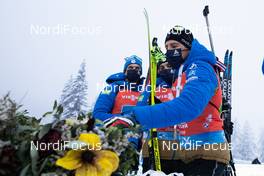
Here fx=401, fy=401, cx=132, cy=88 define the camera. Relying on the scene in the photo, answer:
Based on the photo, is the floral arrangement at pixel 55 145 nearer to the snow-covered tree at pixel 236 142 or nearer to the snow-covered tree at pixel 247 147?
the snow-covered tree at pixel 247 147

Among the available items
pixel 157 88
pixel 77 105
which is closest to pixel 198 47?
pixel 157 88

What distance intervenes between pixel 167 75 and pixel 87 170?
3662 mm

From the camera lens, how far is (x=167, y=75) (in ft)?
17.5

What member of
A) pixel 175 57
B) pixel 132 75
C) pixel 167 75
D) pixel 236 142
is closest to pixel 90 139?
pixel 175 57

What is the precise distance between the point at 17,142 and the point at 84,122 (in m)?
0.32

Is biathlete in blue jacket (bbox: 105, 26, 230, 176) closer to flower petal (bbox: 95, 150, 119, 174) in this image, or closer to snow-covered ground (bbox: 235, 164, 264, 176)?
flower petal (bbox: 95, 150, 119, 174)

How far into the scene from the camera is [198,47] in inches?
139

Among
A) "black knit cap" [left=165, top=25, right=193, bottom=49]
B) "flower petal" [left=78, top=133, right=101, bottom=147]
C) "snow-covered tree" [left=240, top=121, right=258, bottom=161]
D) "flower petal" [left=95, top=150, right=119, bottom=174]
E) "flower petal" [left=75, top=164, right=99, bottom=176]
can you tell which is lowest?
"snow-covered tree" [left=240, top=121, right=258, bottom=161]

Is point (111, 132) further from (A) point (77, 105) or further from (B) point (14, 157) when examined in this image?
(A) point (77, 105)

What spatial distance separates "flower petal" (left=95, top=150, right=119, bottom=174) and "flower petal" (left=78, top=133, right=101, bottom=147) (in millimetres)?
55

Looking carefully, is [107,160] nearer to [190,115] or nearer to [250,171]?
[190,115]

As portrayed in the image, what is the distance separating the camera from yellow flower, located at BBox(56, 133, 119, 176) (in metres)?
1.76

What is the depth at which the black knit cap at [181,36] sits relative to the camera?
12.9 feet

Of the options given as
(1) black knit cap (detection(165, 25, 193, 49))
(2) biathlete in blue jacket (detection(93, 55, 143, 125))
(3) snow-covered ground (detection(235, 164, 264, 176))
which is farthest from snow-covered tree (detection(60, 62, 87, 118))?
(1) black knit cap (detection(165, 25, 193, 49))
